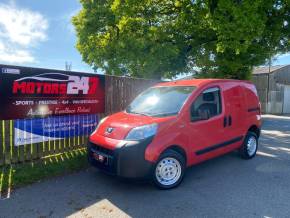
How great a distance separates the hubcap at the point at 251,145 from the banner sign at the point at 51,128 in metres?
4.20

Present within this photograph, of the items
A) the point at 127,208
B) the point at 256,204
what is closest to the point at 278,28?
the point at 256,204

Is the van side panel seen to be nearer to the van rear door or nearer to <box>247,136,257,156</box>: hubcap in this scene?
the van rear door

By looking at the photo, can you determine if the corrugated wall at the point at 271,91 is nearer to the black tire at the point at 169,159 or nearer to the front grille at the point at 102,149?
the black tire at the point at 169,159

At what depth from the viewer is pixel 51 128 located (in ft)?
20.2

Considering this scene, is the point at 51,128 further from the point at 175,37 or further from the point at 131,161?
the point at 175,37

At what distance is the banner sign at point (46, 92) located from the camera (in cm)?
534

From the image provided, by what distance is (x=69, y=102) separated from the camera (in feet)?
21.1

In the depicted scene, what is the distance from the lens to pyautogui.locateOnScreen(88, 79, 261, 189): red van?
4.24m

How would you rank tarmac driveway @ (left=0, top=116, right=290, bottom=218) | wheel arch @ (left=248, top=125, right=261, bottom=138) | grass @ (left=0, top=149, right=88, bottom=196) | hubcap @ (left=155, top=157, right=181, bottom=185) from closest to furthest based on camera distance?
tarmac driveway @ (left=0, top=116, right=290, bottom=218) → hubcap @ (left=155, top=157, right=181, bottom=185) → grass @ (left=0, top=149, right=88, bottom=196) → wheel arch @ (left=248, top=125, right=261, bottom=138)

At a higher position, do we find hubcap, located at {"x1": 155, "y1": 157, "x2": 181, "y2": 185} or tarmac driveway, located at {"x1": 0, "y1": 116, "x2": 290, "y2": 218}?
hubcap, located at {"x1": 155, "y1": 157, "x2": 181, "y2": 185}

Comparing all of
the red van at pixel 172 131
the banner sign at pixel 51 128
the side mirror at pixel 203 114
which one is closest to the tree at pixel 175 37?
the red van at pixel 172 131

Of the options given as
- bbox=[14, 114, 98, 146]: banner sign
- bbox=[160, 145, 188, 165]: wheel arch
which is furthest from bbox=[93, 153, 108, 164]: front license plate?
bbox=[14, 114, 98, 146]: banner sign

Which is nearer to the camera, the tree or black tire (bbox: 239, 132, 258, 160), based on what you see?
black tire (bbox: 239, 132, 258, 160)

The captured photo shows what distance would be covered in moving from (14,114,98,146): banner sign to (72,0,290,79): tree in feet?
28.3
